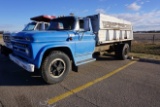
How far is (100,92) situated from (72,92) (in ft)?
2.47

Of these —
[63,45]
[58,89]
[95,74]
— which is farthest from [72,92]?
[95,74]

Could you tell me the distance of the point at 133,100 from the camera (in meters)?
3.84

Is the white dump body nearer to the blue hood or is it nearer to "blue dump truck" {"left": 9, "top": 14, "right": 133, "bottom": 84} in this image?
"blue dump truck" {"left": 9, "top": 14, "right": 133, "bottom": 84}

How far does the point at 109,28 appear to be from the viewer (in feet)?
23.9

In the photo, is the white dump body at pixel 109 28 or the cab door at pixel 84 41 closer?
the cab door at pixel 84 41

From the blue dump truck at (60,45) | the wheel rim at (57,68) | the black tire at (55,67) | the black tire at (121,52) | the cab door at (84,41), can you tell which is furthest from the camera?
the black tire at (121,52)

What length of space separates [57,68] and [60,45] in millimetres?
727

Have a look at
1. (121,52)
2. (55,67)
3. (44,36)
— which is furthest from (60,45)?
(121,52)

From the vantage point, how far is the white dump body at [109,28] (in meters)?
6.56

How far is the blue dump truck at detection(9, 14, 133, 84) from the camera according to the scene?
14.3ft

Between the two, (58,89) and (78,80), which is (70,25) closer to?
(78,80)

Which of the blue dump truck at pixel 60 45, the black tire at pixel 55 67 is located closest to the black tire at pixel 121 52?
the blue dump truck at pixel 60 45

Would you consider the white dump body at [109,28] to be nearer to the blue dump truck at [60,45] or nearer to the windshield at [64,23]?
the blue dump truck at [60,45]

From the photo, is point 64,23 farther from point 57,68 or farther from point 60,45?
point 57,68
